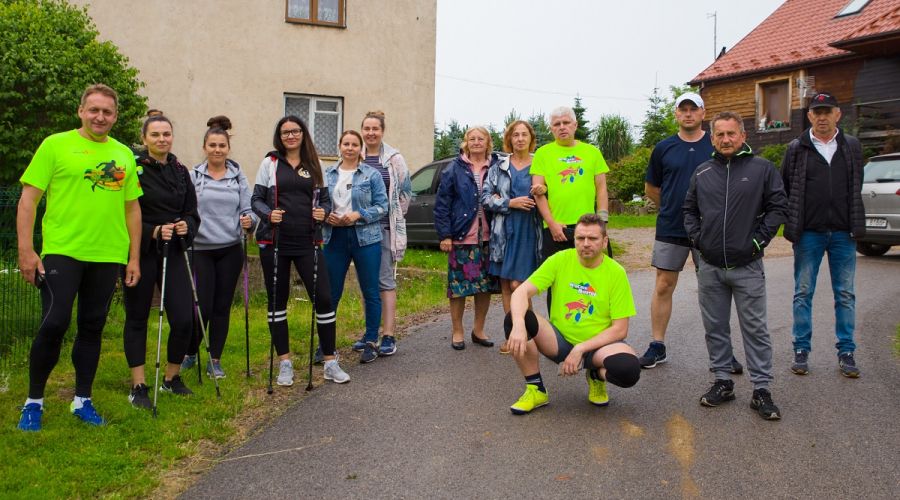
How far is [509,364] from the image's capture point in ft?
20.7

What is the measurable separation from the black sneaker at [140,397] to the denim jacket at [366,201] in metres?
1.89

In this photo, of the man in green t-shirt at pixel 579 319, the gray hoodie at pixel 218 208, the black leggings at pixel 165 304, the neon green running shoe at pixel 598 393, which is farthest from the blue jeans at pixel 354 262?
the neon green running shoe at pixel 598 393

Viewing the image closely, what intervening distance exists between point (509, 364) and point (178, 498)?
308cm

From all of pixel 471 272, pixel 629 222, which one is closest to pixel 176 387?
pixel 471 272

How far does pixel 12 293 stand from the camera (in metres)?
6.78

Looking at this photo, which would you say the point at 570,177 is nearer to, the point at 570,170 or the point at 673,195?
the point at 570,170

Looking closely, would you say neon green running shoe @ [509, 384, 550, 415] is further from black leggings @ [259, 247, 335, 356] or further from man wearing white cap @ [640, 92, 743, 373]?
black leggings @ [259, 247, 335, 356]

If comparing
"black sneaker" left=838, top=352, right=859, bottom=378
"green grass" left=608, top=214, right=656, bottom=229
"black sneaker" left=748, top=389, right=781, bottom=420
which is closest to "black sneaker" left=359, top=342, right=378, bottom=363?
"black sneaker" left=748, top=389, right=781, bottom=420

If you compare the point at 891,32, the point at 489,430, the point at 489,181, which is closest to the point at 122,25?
the point at 489,181

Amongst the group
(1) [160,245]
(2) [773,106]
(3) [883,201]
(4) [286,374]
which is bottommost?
(4) [286,374]

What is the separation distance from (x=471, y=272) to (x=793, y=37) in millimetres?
22688

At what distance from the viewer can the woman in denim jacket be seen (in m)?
6.44

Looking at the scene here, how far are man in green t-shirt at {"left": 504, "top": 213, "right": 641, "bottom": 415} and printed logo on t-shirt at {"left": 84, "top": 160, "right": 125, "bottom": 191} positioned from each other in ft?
8.23

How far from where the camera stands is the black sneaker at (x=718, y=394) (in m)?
5.06
